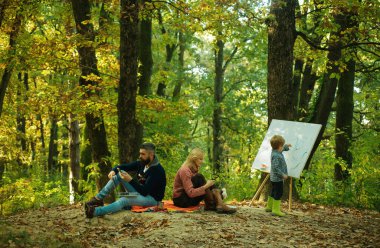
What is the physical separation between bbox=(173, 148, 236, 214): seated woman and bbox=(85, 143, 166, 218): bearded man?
1.29ft

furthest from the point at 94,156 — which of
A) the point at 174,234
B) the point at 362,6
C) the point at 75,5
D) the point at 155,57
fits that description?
the point at 155,57

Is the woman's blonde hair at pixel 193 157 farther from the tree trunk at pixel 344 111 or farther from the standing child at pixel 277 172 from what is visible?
the tree trunk at pixel 344 111

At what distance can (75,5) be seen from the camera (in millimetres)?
11766

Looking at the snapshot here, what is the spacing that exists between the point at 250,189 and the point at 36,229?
8140 mm

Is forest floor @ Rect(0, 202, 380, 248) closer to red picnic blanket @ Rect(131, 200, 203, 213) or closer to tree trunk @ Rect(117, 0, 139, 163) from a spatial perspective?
red picnic blanket @ Rect(131, 200, 203, 213)

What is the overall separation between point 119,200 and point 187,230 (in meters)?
1.81

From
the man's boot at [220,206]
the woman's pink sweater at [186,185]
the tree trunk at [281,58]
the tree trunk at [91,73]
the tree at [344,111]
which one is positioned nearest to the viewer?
the woman's pink sweater at [186,185]

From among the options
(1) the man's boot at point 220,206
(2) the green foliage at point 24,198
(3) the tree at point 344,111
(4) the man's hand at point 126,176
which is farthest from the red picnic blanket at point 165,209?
(3) the tree at point 344,111

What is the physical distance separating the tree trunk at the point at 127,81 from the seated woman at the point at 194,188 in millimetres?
2014

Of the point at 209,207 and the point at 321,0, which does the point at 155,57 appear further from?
the point at 209,207

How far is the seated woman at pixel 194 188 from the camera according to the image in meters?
8.59

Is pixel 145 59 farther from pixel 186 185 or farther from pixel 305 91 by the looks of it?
pixel 186 185

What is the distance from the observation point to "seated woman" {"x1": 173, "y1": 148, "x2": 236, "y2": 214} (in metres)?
8.59

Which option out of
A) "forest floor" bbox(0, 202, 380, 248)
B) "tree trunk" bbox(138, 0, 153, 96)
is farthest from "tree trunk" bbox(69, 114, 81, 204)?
"forest floor" bbox(0, 202, 380, 248)
